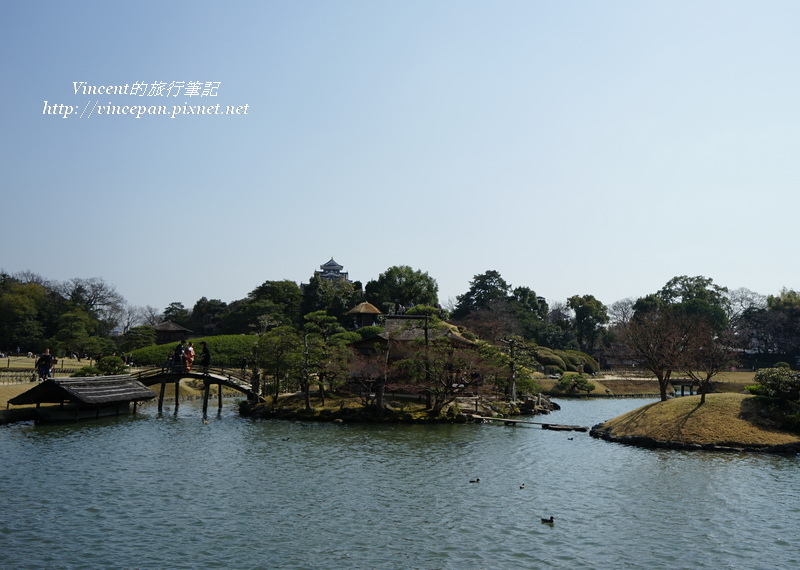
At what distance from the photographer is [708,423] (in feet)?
108

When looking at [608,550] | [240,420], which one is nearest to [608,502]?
[608,550]

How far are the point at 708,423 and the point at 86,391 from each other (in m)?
37.4

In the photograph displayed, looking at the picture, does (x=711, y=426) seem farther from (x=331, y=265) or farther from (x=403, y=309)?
(x=331, y=265)

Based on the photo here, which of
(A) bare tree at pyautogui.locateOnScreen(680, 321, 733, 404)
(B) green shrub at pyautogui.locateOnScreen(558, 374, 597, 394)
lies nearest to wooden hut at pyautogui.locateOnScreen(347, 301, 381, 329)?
(B) green shrub at pyautogui.locateOnScreen(558, 374, 597, 394)

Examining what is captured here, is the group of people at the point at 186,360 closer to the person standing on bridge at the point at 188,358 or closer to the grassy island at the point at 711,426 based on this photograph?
the person standing on bridge at the point at 188,358

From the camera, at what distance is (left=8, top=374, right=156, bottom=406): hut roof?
37656mm

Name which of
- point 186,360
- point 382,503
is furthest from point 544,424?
point 186,360

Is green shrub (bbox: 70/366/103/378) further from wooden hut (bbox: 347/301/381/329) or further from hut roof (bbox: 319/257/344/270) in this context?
hut roof (bbox: 319/257/344/270)

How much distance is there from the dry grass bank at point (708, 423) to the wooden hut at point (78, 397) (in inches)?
1270

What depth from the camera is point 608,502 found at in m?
21.8

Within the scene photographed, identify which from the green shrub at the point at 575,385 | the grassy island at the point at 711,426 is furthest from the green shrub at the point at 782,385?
the green shrub at the point at 575,385

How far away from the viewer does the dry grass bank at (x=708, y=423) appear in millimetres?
31641

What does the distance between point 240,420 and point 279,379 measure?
4852 millimetres

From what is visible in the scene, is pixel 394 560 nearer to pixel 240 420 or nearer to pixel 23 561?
pixel 23 561
